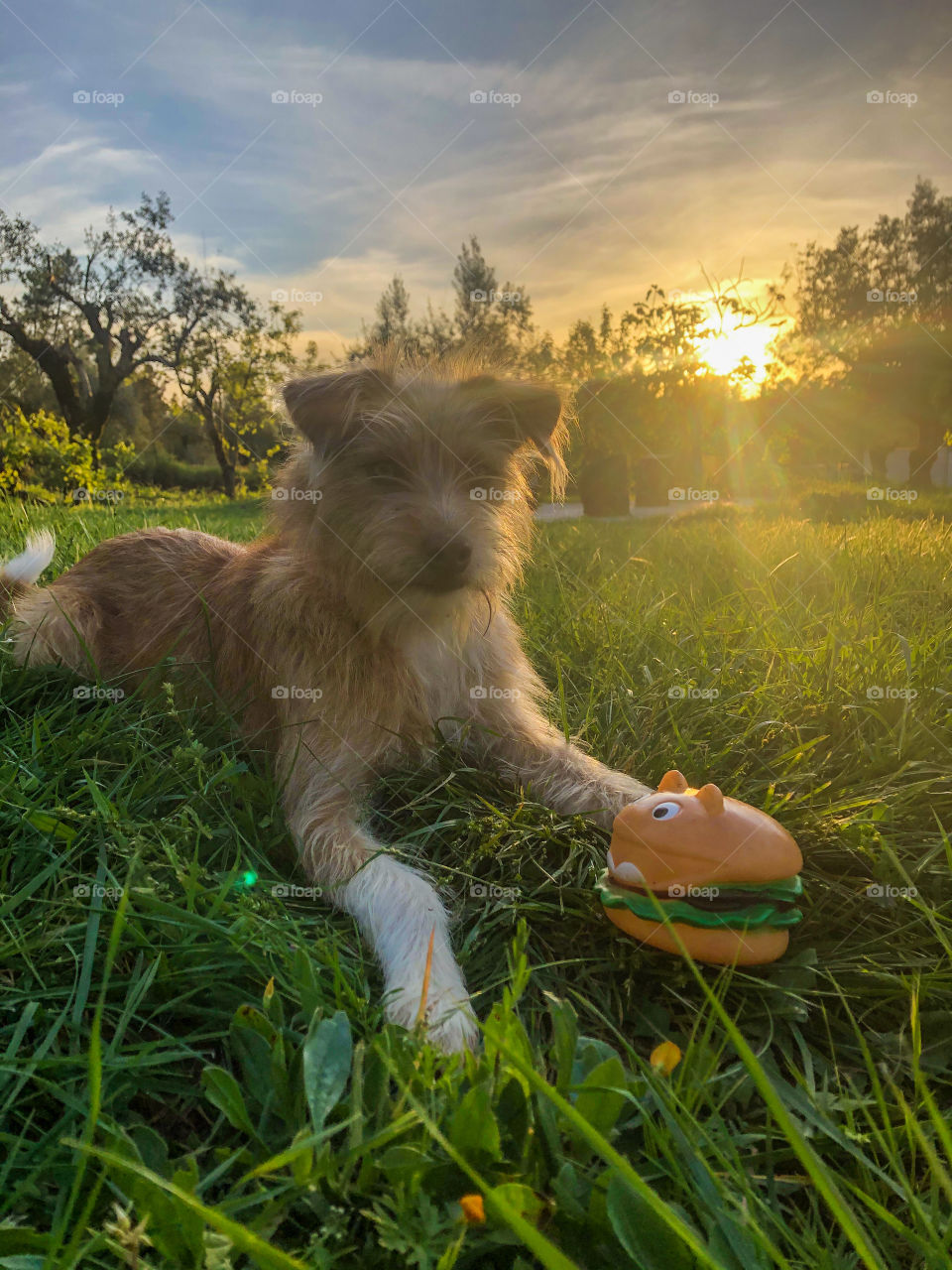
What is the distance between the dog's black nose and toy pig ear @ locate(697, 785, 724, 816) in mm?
1344

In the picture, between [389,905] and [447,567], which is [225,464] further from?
[389,905]

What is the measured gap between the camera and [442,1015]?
192 cm

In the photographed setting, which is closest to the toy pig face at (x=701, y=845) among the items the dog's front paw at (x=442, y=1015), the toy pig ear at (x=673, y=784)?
the toy pig ear at (x=673, y=784)

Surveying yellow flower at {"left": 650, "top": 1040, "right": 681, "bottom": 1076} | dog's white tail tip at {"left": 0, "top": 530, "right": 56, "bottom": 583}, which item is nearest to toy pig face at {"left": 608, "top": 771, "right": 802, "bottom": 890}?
yellow flower at {"left": 650, "top": 1040, "right": 681, "bottom": 1076}

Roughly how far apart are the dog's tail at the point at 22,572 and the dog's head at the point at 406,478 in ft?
6.85

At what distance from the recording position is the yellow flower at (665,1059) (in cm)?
170

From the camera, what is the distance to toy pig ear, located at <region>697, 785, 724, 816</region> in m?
2.11

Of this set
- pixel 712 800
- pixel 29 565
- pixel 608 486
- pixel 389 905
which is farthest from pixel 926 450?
pixel 389 905

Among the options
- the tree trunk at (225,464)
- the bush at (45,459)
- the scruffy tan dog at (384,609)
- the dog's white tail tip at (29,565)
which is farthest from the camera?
the tree trunk at (225,464)

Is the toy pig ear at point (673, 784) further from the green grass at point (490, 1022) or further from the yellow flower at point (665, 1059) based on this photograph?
the yellow flower at point (665, 1059)

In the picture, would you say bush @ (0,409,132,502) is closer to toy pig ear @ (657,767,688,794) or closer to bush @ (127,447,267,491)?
toy pig ear @ (657,767,688,794)

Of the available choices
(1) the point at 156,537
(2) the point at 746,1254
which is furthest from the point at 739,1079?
(1) the point at 156,537

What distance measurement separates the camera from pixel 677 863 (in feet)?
6.83

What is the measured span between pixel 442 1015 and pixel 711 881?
768mm
